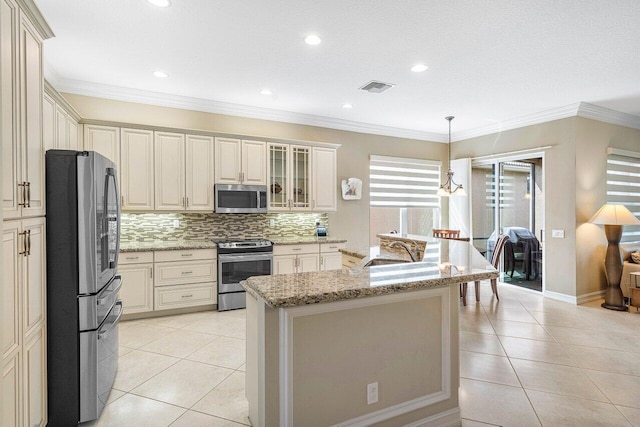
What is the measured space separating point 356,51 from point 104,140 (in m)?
3.03

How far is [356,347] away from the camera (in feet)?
5.89

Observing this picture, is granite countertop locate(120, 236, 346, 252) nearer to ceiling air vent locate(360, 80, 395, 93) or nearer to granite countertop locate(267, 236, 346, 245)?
granite countertop locate(267, 236, 346, 245)

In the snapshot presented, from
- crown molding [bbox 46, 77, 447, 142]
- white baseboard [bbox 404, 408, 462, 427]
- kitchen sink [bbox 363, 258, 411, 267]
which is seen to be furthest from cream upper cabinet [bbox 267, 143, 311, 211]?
white baseboard [bbox 404, 408, 462, 427]

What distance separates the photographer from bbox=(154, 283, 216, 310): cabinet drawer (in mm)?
4070

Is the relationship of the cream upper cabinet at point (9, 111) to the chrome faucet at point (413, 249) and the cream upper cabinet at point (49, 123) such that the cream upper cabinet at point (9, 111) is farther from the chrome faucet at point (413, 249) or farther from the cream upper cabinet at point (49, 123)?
the chrome faucet at point (413, 249)

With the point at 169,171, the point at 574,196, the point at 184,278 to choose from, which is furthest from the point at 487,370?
the point at 169,171

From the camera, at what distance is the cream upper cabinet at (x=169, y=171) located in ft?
13.8

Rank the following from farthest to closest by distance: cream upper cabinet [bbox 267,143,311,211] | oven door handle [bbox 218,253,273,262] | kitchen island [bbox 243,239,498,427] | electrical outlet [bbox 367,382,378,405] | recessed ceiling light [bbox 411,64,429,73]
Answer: cream upper cabinet [bbox 267,143,311,211], oven door handle [bbox 218,253,273,262], recessed ceiling light [bbox 411,64,429,73], electrical outlet [bbox 367,382,378,405], kitchen island [bbox 243,239,498,427]

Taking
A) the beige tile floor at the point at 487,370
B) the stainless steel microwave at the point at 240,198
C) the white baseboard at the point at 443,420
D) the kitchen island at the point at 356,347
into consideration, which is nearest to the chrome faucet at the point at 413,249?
the kitchen island at the point at 356,347

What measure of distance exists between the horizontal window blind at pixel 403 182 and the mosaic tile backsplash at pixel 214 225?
119 cm

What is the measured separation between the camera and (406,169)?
630 cm

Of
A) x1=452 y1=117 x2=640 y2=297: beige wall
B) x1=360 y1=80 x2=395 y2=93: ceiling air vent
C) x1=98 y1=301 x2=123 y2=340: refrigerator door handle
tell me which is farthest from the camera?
x1=452 y1=117 x2=640 y2=297: beige wall

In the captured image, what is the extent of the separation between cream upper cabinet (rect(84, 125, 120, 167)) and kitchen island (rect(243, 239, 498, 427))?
10.3ft

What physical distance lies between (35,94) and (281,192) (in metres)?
3.24
